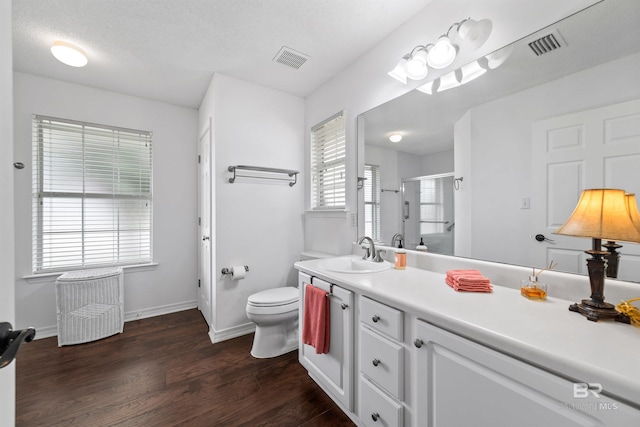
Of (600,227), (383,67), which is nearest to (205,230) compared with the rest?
(383,67)

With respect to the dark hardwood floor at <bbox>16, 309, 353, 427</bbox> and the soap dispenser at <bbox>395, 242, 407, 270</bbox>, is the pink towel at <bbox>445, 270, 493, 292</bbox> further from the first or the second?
the dark hardwood floor at <bbox>16, 309, 353, 427</bbox>

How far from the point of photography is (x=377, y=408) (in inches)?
45.4

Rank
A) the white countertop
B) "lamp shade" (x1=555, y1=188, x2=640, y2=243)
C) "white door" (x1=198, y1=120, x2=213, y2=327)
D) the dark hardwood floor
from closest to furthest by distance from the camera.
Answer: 1. the white countertop
2. "lamp shade" (x1=555, y1=188, x2=640, y2=243)
3. the dark hardwood floor
4. "white door" (x1=198, y1=120, x2=213, y2=327)

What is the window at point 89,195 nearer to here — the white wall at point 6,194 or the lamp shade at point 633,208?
the white wall at point 6,194

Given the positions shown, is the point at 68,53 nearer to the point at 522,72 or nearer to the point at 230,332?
the point at 230,332

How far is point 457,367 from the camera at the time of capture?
85cm

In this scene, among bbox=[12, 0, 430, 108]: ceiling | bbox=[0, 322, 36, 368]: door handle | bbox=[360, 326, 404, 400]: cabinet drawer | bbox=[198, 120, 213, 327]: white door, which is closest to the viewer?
bbox=[0, 322, 36, 368]: door handle

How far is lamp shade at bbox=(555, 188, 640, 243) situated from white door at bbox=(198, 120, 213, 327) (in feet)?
8.32

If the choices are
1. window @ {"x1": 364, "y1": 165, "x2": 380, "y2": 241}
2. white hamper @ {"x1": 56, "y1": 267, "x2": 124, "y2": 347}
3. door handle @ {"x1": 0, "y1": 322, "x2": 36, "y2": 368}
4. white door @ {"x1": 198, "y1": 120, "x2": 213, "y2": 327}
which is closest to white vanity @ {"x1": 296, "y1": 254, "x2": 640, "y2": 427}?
window @ {"x1": 364, "y1": 165, "x2": 380, "y2": 241}

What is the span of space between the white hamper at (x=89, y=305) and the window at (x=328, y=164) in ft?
7.10

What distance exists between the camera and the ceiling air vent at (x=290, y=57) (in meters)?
2.03

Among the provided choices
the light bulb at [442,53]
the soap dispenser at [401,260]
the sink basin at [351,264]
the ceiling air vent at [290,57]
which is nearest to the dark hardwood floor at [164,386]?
the sink basin at [351,264]

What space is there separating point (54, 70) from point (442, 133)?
3401mm

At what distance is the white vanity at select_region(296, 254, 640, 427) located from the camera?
0.61 metres
